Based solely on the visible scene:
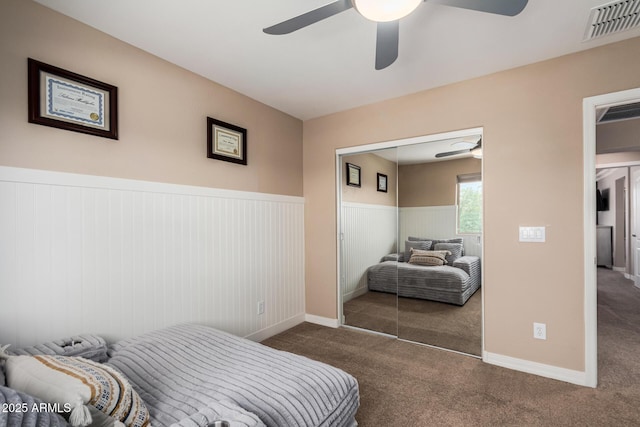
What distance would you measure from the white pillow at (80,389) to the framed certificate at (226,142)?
6.08 ft

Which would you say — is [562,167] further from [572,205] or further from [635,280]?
[635,280]

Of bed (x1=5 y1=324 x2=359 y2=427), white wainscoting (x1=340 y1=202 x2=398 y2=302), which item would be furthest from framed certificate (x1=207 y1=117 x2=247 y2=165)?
bed (x1=5 y1=324 x2=359 y2=427)

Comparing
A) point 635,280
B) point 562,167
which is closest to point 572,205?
point 562,167

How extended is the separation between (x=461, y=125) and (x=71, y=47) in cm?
295

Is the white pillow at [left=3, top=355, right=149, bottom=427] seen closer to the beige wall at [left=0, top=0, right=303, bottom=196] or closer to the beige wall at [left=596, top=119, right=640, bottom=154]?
the beige wall at [left=0, top=0, right=303, bottom=196]

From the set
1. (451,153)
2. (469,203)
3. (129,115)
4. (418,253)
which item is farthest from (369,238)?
(129,115)

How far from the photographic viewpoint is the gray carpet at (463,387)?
73.9 inches

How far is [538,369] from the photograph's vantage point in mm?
2402

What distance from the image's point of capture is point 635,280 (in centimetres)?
521

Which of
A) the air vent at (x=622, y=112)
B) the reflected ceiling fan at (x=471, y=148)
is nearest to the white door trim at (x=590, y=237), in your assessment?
the reflected ceiling fan at (x=471, y=148)

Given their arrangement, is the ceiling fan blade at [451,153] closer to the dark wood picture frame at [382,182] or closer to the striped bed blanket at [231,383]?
the dark wood picture frame at [382,182]

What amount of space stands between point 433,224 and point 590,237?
117cm

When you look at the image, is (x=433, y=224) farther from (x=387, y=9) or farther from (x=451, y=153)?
(x=387, y=9)

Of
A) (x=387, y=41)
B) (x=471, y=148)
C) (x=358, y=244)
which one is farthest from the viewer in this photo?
(x=358, y=244)
